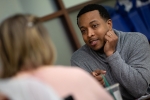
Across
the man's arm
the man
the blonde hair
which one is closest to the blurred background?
the man

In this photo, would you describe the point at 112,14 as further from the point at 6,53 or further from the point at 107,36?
the point at 6,53

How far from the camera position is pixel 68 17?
11.3ft

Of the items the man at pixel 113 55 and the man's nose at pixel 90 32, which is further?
the man's nose at pixel 90 32

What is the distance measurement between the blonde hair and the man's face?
3.01ft

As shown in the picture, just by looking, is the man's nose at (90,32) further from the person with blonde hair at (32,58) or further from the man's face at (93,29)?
the person with blonde hair at (32,58)

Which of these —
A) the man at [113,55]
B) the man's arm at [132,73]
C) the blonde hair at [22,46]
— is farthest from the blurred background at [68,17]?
the blonde hair at [22,46]

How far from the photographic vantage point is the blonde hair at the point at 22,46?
124cm

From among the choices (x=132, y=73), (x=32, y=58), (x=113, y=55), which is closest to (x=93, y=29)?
(x=113, y=55)

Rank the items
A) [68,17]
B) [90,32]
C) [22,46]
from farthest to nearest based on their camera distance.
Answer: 1. [68,17]
2. [90,32]
3. [22,46]

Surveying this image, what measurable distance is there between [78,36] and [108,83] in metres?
1.50

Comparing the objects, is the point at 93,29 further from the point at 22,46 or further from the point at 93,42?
the point at 22,46

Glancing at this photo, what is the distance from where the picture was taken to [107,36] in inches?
86.0

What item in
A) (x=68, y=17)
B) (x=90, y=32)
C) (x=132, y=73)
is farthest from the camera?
(x=68, y=17)

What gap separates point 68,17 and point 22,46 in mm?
2234
